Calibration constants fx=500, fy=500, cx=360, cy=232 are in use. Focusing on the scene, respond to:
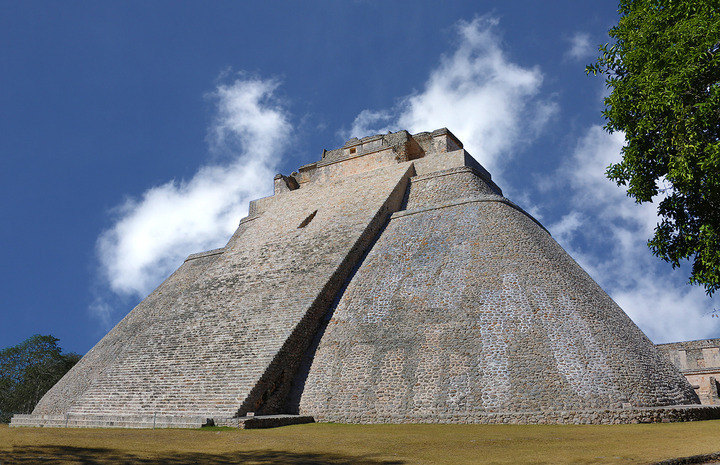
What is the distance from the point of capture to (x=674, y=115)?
907 centimetres

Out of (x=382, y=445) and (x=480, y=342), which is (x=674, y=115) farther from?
(x=382, y=445)

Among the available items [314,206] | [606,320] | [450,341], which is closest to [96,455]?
[450,341]

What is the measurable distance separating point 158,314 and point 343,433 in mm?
10629

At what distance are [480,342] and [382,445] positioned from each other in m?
4.37

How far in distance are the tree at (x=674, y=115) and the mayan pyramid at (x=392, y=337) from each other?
292 centimetres

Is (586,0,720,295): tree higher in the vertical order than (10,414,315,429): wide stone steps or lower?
higher

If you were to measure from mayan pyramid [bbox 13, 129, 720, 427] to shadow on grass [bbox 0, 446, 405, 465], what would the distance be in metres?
3.96

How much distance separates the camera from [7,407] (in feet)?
87.0

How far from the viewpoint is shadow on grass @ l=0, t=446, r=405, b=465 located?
5734 mm

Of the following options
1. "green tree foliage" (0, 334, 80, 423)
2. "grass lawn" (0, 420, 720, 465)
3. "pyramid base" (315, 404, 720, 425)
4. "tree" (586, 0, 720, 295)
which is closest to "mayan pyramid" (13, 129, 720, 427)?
"pyramid base" (315, 404, 720, 425)

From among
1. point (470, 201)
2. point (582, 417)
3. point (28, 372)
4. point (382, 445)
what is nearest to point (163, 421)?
point (382, 445)

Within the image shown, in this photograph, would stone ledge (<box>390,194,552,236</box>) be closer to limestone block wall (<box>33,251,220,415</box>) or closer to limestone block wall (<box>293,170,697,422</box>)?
limestone block wall (<box>293,170,697,422</box>)

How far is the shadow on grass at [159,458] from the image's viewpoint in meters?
5.73

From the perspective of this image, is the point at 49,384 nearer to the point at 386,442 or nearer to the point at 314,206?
the point at 314,206
